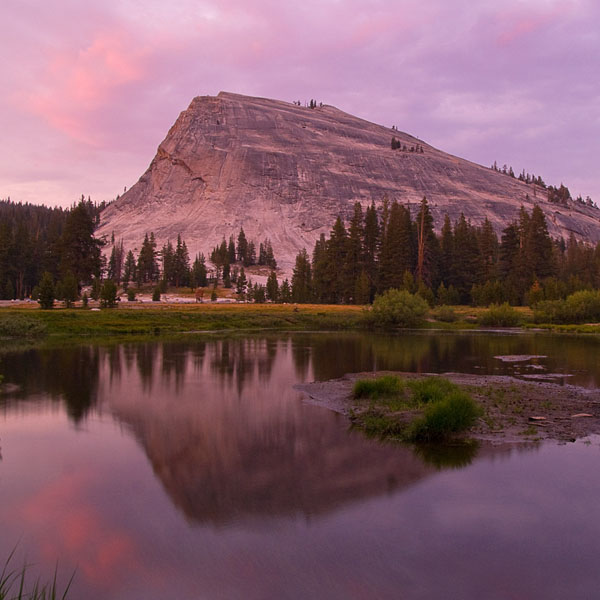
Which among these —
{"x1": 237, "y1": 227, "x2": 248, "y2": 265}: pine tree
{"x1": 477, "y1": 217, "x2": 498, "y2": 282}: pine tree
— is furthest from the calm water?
{"x1": 237, "y1": 227, "x2": 248, "y2": 265}: pine tree

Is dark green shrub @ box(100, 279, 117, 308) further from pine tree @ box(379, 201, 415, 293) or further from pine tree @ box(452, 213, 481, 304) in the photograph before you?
pine tree @ box(452, 213, 481, 304)

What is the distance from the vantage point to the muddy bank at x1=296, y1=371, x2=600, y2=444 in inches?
543

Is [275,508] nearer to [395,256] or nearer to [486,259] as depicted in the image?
[395,256]

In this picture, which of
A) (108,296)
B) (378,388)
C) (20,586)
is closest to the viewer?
(20,586)

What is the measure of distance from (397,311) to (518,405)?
1699 inches

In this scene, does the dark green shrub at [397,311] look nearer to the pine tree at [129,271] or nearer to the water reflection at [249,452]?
the water reflection at [249,452]

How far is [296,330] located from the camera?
57156mm

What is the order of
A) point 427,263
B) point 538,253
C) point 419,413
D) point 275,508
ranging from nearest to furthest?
point 275,508 → point 419,413 → point 538,253 → point 427,263

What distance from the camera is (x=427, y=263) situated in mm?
87688

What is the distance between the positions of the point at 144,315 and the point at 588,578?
53.7 m

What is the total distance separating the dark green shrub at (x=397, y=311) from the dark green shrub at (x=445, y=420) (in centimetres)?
4612

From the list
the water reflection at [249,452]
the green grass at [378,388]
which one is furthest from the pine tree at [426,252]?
the green grass at [378,388]

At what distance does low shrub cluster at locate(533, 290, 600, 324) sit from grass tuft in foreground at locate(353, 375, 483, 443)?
2029 inches

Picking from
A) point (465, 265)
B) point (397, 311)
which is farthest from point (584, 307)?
point (465, 265)
